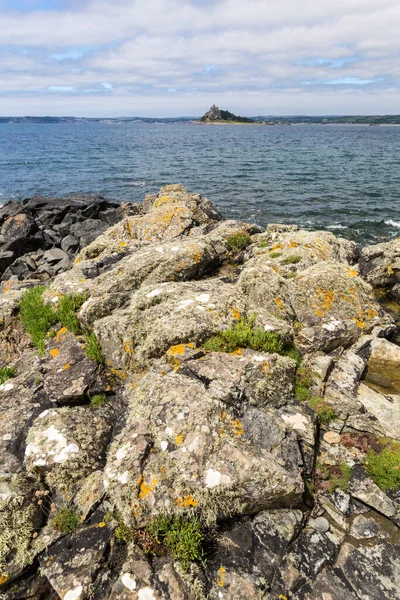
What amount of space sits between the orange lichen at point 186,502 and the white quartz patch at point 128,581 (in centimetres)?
109

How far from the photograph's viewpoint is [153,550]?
5.08m

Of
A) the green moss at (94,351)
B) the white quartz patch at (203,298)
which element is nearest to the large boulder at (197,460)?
the green moss at (94,351)

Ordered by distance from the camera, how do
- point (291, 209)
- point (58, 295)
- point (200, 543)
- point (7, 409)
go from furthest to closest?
point (291, 209), point (58, 295), point (7, 409), point (200, 543)

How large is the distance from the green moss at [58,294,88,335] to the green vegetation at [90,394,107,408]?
8.47 ft

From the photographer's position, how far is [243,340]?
25.8 feet

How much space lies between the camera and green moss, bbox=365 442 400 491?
19.2 ft

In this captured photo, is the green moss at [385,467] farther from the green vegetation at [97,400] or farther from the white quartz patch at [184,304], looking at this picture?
the green vegetation at [97,400]

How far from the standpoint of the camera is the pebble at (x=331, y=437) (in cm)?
664

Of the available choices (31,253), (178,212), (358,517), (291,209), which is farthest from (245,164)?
(358,517)

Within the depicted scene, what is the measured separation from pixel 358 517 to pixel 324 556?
900 mm

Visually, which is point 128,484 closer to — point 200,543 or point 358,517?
point 200,543

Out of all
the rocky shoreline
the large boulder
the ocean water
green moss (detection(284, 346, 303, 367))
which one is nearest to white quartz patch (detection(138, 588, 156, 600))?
the rocky shoreline

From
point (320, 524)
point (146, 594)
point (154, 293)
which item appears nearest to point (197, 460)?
point (146, 594)

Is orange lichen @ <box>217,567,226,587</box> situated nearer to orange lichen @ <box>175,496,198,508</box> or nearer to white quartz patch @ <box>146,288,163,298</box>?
orange lichen @ <box>175,496,198,508</box>
